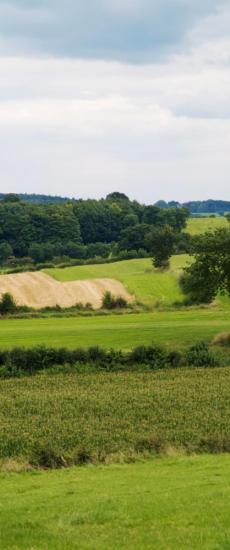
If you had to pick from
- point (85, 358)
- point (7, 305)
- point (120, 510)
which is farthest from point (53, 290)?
point (120, 510)

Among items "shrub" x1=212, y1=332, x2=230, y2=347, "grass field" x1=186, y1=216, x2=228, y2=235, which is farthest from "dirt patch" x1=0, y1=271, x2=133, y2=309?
"grass field" x1=186, y1=216, x2=228, y2=235

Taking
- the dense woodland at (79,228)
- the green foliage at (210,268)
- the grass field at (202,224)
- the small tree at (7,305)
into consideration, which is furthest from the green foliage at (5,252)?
the green foliage at (210,268)

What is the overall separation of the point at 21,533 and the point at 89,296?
266 ft

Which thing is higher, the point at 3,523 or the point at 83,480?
the point at 3,523

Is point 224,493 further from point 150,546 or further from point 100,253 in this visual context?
point 100,253

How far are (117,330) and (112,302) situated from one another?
84.4 ft

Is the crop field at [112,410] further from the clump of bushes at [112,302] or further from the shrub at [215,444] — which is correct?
Answer: the clump of bushes at [112,302]

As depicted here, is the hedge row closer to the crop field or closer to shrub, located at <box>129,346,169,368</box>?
shrub, located at <box>129,346,169,368</box>

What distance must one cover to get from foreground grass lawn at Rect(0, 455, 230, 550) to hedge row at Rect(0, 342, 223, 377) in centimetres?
2697

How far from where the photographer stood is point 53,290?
3794 inches

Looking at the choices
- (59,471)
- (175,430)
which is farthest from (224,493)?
(175,430)

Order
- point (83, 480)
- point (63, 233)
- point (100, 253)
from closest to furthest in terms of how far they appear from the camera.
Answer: point (83, 480) → point (100, 253) → point (63, 233)

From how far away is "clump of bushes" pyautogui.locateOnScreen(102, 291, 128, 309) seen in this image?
296 feet

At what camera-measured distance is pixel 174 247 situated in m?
121
